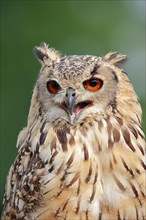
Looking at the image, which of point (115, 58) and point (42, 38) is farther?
point (42, 38)

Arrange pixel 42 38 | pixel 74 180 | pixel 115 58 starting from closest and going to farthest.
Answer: pixel 74 180, pixel 115 58, pixel 42 38

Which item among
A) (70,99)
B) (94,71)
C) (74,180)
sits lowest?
(74,180)

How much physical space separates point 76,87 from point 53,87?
7.2 inches

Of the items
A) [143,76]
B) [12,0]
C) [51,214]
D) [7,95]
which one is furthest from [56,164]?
[12,0]

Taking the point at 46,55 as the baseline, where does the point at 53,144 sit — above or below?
below

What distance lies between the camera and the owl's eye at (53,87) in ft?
18.3

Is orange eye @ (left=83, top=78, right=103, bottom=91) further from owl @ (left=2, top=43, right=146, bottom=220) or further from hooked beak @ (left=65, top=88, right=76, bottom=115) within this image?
hooked beak @ (left=65, top=88, right=76, bottom=115)

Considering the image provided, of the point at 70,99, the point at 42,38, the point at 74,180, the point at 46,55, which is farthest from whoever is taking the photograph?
the point at 42,38

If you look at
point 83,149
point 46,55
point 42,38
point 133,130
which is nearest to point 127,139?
point 133,130

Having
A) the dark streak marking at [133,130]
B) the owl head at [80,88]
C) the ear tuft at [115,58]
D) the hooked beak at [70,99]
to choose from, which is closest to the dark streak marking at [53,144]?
the owl head at [80,88]

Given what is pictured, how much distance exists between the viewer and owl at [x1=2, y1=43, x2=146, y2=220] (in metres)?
5.56

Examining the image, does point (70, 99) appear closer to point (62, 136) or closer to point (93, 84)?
point (93, 84)

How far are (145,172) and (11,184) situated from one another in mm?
899

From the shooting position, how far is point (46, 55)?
6.01 metres
